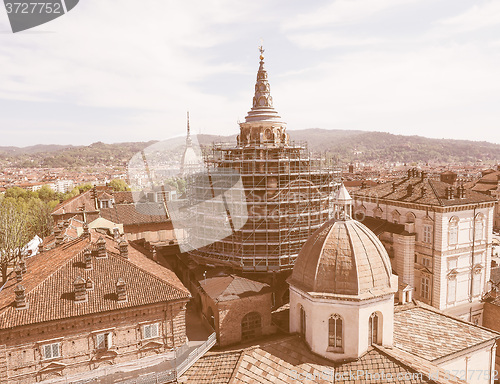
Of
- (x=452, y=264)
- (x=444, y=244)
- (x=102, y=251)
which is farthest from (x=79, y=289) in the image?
(x=452, y=264)

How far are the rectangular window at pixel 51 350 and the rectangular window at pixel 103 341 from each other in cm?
204

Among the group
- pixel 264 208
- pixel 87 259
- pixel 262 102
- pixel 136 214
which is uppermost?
pixel 262 102

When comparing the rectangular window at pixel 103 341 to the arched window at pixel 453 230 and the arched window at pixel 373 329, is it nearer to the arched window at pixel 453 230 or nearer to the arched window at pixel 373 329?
the arched window at pixel 373 329

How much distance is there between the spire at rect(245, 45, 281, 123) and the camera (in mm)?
34547

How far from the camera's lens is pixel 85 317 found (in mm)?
20609

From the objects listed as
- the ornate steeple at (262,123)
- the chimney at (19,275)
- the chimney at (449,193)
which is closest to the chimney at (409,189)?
the chimney at (449,193)

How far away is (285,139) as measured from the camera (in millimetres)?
35531

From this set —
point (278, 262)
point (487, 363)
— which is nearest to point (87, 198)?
point (278, 262)

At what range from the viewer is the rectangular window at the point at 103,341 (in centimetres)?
2125

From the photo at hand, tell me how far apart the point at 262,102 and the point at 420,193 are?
19047 millimetres

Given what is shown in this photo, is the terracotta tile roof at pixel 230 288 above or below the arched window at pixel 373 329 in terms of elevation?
above

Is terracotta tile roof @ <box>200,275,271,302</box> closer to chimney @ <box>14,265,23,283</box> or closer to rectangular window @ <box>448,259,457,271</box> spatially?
chimney @ <box>14,265,23,283</box>

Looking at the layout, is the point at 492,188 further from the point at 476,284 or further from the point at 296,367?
the point at 296,367

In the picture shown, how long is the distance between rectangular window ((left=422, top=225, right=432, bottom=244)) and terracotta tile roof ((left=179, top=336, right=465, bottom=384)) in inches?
667
